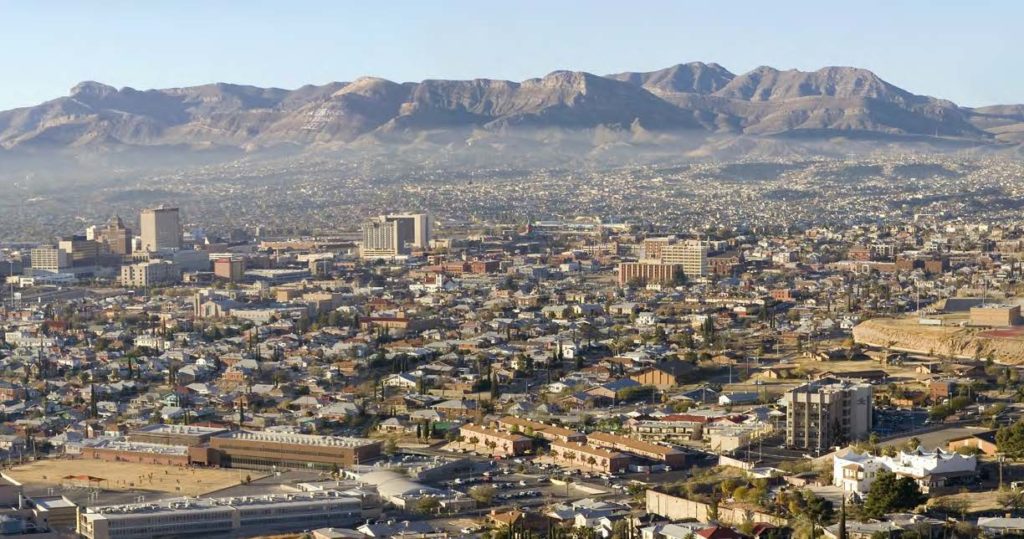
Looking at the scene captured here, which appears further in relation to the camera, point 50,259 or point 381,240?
point 381,240

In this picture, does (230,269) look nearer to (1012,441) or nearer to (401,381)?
(401,381)

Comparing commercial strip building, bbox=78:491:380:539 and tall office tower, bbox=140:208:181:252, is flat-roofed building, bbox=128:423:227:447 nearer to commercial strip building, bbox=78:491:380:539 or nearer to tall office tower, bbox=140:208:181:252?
commercial strip building, bbox=78:491:380:539

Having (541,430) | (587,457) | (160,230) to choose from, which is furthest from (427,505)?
(160,230)

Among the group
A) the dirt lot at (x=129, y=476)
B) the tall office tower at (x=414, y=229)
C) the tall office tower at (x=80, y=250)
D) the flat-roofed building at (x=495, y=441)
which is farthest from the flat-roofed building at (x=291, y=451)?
the tall office tower at (x=414, y=229)

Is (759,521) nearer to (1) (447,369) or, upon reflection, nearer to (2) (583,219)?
(1) (447,369)

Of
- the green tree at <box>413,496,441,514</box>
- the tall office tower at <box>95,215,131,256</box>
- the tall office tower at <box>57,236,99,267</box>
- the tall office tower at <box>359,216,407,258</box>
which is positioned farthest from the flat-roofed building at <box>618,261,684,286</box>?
the green tree at <box>413,496,441,514</box>

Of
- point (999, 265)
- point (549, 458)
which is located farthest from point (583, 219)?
point (549, 458)
